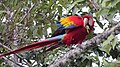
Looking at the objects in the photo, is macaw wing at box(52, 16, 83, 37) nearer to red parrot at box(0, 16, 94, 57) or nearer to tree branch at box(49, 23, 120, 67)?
red parrot at box(0, 16, 94, 57)

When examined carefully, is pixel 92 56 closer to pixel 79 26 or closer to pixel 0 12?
pixel 79 26

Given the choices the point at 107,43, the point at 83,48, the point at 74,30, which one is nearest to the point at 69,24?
the point at 74,30

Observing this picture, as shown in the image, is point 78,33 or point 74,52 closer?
point 74,52

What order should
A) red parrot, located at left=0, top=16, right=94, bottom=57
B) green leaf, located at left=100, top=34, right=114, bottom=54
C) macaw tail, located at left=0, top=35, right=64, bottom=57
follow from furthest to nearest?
red parrot, located at left=0, top=16, right=94, bottom=57
macaw tail, located at left=0, top=35, right=64, bottom=57
green leaf, located at left=100, top=34, right=114, bottom=54

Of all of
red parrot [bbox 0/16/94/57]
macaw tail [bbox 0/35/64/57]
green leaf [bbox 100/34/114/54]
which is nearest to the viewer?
green leaf [bbox 100/34/114/54]

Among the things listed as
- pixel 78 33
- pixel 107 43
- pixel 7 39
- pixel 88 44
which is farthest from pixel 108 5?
pixel 7 39

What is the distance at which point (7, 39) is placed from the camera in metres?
1.62

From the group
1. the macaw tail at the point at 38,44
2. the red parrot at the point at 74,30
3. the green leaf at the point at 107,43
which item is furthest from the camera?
the red parrot at the point at 74,30

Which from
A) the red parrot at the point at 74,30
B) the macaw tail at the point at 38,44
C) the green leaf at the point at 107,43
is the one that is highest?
the red parrot at the point at 74,30

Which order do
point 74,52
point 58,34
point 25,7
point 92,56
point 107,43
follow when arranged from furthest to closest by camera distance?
point 25,7 → point 92,56 → point 58,34 → point 74,52 → point 107,43

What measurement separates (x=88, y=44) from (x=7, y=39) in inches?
22.4

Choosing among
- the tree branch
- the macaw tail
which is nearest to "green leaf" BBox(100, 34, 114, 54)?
the tree branch

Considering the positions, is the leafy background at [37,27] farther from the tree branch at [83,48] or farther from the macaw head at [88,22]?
the tree branch at [83,48]

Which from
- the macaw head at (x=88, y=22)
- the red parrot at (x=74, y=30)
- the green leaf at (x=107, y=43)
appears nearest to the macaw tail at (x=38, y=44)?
the red parrot at (x=74, y=30)
